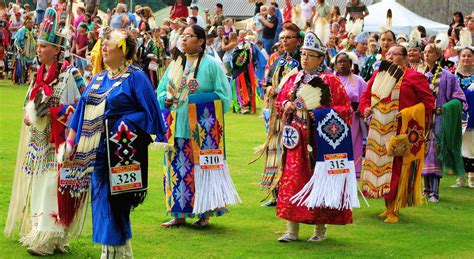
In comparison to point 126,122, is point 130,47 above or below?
above

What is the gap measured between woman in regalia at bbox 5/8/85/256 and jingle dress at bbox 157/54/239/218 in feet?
3.94

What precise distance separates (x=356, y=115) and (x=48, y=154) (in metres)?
4.10

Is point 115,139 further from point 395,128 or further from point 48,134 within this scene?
point 395,128

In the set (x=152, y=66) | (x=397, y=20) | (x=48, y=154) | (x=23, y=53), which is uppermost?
(x=397, y=20)

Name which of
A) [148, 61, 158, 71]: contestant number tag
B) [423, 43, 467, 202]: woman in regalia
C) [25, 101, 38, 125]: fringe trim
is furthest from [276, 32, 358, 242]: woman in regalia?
[148, 61, 158, 71]: contestant number tag

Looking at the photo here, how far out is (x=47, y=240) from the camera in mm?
6668

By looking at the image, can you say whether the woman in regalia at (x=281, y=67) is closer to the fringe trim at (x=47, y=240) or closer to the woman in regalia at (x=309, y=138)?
the woman in regalia at (x=309, y=138)

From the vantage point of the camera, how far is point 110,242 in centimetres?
593

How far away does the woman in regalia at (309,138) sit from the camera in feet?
23.8

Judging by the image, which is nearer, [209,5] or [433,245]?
[433,245]

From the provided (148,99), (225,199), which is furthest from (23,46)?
(148,99)

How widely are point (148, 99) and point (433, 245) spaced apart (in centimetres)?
296

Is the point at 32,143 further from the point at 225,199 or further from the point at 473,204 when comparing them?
the point at 473,204

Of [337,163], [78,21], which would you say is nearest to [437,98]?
[337,163]
